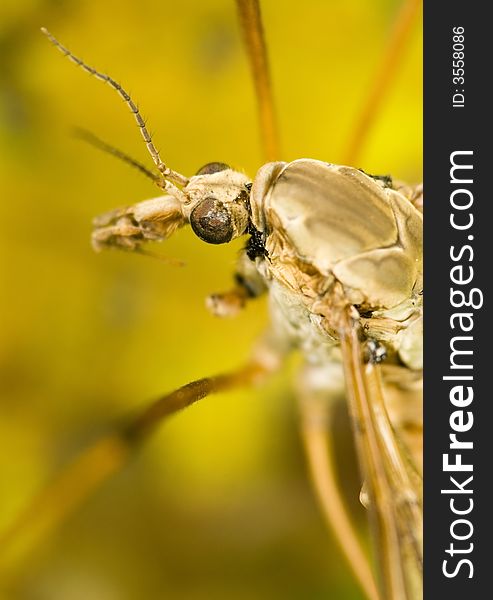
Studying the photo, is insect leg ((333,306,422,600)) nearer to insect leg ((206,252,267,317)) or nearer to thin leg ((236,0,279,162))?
insect leg ((206,252,267,317))

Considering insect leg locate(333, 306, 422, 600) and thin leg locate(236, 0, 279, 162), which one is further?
thin leg locate(236, 0, 279, 162)

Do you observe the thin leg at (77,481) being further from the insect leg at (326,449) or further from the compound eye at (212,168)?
the compound eye at (212,168)

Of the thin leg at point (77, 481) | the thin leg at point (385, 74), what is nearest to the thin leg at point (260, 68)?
the thin leg at point (385, 74)

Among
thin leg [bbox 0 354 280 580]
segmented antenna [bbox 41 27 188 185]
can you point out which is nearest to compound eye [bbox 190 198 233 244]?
segmented antenna [bbox 41 27 188 185]

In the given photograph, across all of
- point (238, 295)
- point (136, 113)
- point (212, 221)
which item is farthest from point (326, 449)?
point (136, 113)

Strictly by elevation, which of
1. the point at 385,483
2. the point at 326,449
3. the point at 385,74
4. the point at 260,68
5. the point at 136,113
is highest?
the point at 385,74

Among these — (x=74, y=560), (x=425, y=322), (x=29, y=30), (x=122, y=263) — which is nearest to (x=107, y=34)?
(x=29, y=30)

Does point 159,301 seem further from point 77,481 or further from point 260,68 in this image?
point 260,68
